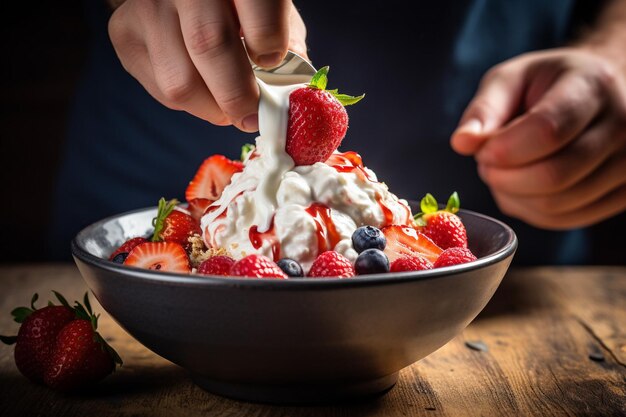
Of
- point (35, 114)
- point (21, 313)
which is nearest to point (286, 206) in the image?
point (21, 313)

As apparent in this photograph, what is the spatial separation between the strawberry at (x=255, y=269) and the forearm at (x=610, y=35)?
1.13m

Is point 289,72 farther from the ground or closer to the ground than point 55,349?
farther from the ground

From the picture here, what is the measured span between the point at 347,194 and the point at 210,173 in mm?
333

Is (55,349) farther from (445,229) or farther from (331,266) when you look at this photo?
(445,229)

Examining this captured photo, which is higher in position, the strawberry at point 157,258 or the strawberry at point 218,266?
the strawberry at point 218,266

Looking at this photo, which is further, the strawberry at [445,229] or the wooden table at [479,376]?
the strawberry at [445,229]

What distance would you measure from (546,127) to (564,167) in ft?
0.34

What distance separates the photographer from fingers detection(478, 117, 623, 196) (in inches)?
60.5

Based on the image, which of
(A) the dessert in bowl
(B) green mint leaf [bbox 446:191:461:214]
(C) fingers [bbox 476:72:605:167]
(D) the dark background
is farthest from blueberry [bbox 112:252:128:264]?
(D) the dark background

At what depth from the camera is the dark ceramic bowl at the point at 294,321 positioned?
92 centimetres

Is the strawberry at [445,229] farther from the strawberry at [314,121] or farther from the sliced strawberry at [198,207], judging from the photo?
the sliced strawberry at [198,207]

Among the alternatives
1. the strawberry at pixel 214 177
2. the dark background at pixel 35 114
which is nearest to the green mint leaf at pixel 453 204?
the strawberry at pixel 214 177

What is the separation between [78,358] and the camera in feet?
3.62

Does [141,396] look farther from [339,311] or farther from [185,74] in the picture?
[185,74]
